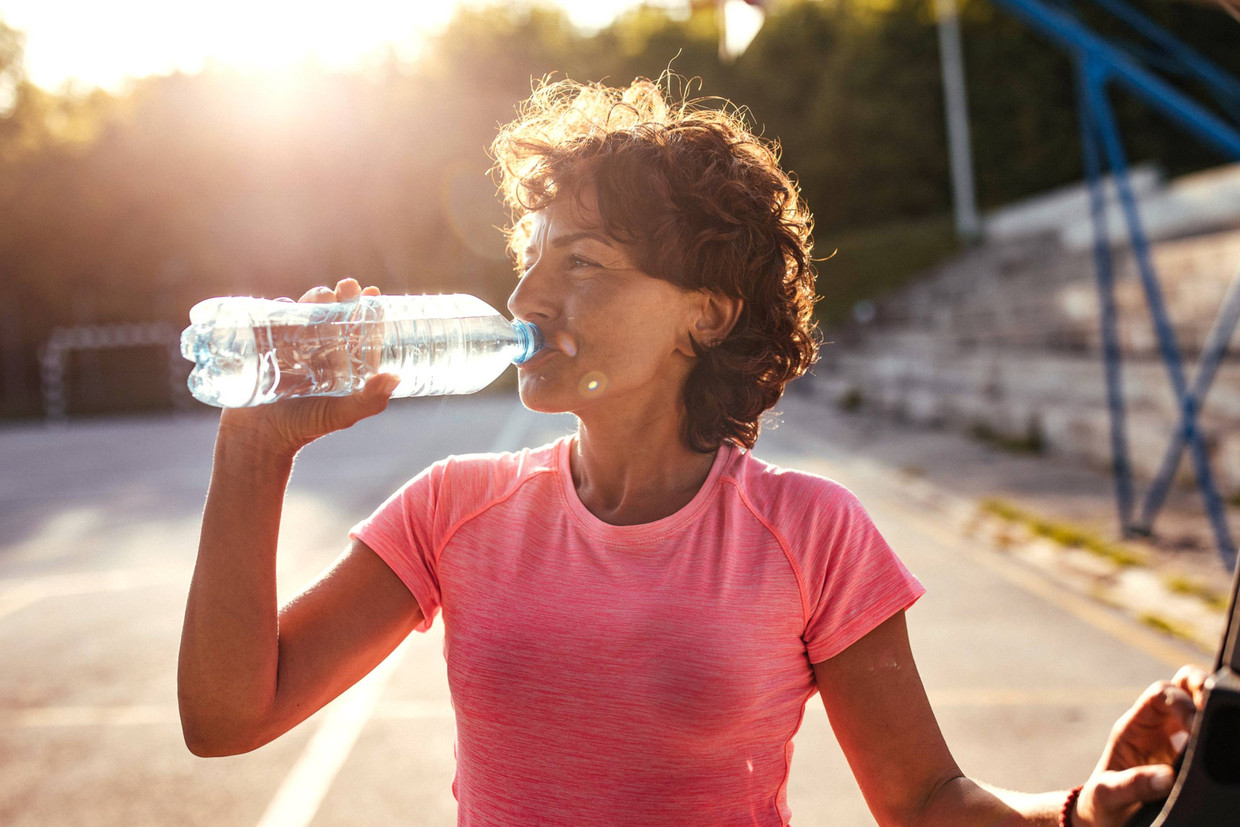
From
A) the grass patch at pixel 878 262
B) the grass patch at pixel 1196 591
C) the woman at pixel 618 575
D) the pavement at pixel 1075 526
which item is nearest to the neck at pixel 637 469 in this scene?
the woman at pixel 618 575

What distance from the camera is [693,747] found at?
1.49 m

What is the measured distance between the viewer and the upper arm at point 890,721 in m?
1.49

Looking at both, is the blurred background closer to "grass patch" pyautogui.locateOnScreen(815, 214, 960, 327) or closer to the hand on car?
"grass patch" pyautogui.locateOnScreen(815, 214, 960, 327)

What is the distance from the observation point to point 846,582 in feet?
4.98

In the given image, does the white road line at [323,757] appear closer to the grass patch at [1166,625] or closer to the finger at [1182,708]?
the finger at [1182,708]

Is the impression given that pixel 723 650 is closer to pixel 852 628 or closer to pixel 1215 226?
pixel 852 628

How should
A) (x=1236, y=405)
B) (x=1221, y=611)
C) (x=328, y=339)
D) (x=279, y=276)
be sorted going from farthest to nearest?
(x=279, y=276) → (x=1236, y=405) → (x=1221, y=611) → (x=328, y=339)

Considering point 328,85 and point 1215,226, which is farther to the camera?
point 328,85

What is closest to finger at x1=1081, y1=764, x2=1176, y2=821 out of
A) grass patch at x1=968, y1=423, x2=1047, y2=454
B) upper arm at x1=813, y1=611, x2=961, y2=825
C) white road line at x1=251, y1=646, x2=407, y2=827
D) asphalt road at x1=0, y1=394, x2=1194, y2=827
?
upper arm at x1=813, y1=611, x2=961, y2=825

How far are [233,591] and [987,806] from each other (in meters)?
1.11

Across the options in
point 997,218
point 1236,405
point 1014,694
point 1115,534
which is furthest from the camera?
point 997,218

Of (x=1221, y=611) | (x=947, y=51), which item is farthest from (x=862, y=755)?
(x=947, y=51)

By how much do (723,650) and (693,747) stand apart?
0.50 ft

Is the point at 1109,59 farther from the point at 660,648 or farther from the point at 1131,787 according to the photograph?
the point at 1131,787
